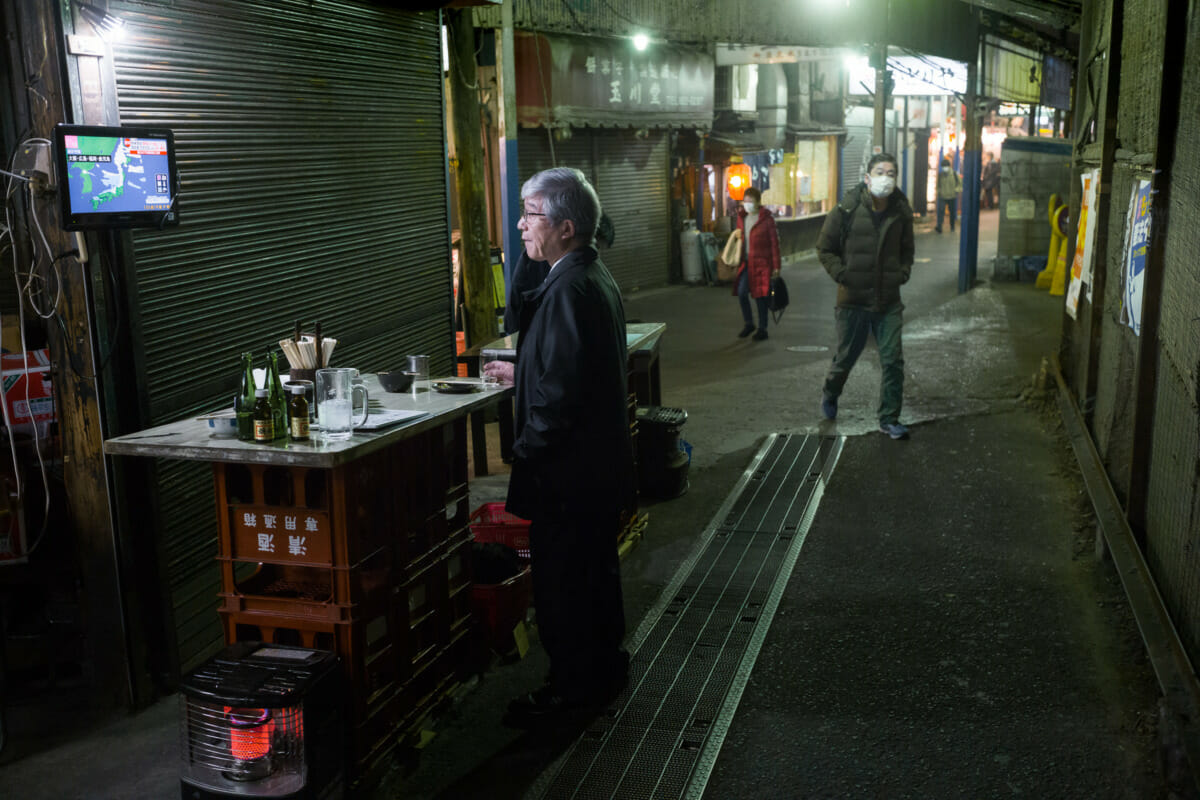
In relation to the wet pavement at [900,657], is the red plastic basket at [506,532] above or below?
above

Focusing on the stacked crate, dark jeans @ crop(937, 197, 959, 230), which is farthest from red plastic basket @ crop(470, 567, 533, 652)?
dark jeans @ crop(937, 197, 959, 230)

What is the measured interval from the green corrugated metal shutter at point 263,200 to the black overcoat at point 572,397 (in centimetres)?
170

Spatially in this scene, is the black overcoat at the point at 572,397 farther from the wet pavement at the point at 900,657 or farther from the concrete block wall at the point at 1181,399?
the concrete block wall at the point at 1181,399

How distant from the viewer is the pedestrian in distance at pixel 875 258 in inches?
370

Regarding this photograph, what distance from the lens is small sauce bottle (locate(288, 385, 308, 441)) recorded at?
4.12 m

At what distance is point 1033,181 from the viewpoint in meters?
20.6

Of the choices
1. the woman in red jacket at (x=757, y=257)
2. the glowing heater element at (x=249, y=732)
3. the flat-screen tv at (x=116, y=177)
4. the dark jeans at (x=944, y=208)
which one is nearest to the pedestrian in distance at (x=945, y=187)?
the dark jeans at (x=944, y=208)

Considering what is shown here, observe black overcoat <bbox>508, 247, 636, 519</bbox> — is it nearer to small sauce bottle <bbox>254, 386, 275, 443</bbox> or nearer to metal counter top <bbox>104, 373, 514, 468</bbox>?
metal counter top <bbox>104, 373, 514, 468</bbox>

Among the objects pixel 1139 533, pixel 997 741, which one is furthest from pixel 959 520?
pixel 997 741

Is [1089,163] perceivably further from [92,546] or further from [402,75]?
[92,546]

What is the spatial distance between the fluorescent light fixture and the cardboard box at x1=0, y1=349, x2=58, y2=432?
1421 millimetres

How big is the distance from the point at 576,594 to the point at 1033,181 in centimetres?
1837

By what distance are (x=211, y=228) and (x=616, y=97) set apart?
14.3 m

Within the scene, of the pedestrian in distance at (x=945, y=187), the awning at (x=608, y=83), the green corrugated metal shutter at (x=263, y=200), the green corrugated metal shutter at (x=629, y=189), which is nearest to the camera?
the green corrugated metal shutter at (x=263, y=200)
